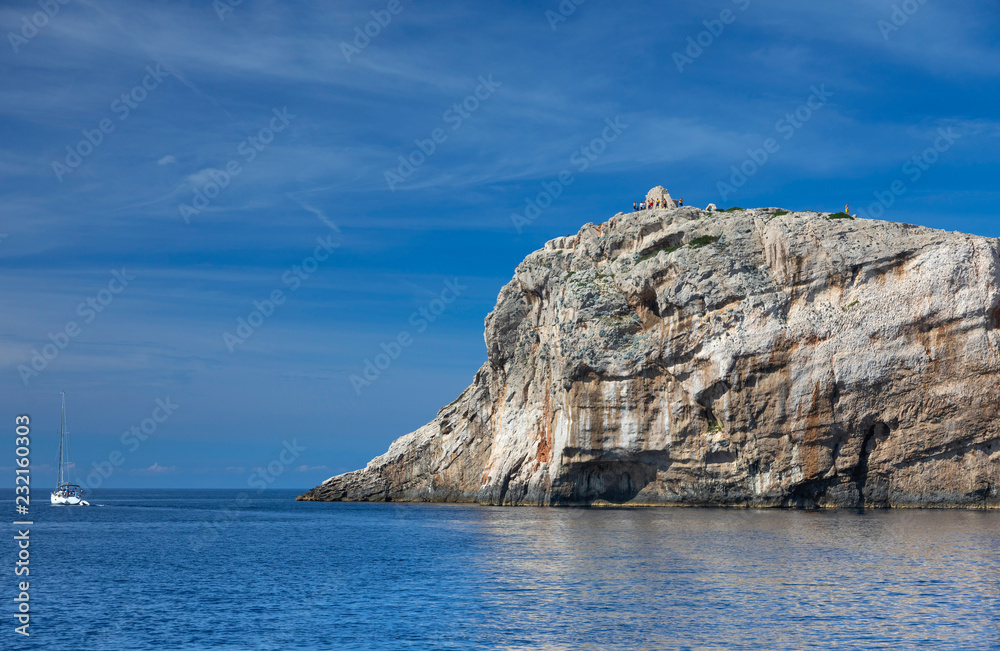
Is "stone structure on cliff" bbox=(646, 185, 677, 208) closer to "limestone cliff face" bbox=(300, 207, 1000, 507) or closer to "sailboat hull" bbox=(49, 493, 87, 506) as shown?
"limestone cliff face" bbox=(300, 207, 1000, 507)

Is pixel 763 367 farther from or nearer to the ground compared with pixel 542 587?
farther from the ground

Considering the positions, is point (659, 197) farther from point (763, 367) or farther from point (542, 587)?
point (542, 587)

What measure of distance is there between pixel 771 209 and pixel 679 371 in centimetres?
1721

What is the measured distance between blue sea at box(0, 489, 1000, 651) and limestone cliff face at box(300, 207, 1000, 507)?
9438mm

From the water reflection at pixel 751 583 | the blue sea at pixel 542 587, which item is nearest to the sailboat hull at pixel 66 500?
the blue sea at pixel 542 587

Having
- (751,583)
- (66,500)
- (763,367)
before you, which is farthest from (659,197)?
(66,500)

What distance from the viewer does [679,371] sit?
78.2 meters

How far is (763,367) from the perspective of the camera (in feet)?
243

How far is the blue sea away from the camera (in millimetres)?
27734

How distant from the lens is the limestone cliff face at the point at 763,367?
2781 inches

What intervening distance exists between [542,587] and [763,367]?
4319cm

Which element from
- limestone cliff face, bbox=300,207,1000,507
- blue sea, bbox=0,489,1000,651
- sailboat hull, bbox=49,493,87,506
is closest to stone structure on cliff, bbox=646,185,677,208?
limestone cliff face, bbox=300,207,1000,507

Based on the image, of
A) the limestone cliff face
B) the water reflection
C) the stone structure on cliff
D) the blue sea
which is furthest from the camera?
the stone structure on cliff

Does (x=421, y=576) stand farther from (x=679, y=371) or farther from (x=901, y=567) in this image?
(x=679, y=371)
